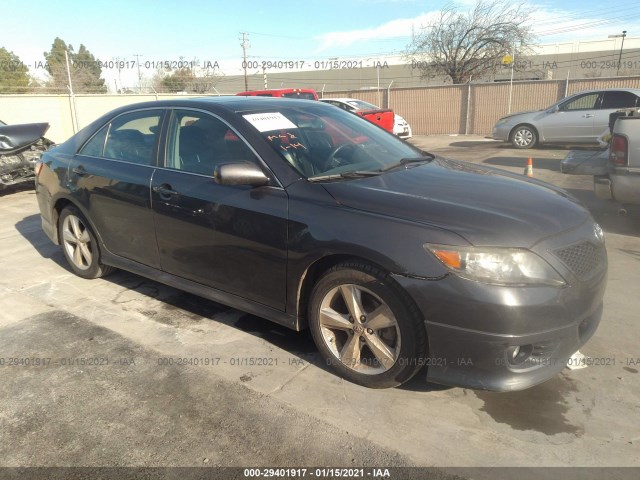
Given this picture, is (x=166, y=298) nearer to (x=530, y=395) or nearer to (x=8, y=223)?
(x=530, y=395)

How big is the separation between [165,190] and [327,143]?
1205 millimetres

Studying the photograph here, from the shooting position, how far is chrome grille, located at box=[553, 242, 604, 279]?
247 cm

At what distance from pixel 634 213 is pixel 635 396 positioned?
466cm

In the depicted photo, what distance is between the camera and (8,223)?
698cm

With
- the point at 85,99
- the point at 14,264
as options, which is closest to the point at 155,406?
the point at 14,264

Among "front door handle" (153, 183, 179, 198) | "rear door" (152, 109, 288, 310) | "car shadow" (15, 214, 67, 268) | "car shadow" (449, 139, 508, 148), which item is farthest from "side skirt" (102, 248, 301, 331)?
"car shadow" (449, 139, 508, 148)

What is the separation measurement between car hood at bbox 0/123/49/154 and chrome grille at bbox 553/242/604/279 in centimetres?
920

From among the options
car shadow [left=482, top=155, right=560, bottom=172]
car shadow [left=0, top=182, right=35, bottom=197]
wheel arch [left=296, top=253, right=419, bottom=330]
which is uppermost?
wheel arch [left=296, top=253, right=419, bottom=330]

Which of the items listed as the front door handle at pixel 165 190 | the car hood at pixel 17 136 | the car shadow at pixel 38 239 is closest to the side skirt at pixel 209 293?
the front door handle at pixel 165 190

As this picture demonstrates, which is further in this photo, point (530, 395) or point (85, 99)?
point (85, 99)

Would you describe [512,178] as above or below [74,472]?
above

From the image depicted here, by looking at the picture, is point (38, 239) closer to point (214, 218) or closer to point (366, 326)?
point (214, 218)

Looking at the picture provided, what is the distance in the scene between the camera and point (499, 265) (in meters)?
2.33

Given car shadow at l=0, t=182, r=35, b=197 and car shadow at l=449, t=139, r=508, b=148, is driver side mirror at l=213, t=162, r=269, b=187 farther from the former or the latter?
car shadow at l=449, t=139, r=508, b=148
